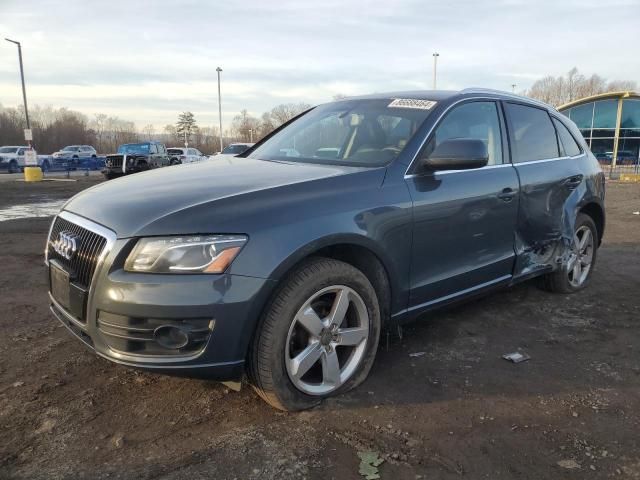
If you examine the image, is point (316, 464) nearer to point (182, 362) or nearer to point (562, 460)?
point (182, 362)

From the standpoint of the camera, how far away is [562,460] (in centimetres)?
230

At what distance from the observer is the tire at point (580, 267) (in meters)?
4.68

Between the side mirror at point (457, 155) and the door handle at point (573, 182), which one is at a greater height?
the side mirror at point (457, 155)

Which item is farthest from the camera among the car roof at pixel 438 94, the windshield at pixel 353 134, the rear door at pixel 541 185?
the rear door at pixel 541 185

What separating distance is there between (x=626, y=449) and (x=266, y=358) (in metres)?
1.75

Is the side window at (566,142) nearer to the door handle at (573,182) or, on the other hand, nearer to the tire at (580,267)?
the door handle at (573,182)

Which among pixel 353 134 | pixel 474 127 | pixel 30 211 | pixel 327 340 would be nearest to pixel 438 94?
pixel 474 127

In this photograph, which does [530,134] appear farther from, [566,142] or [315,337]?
[315,337]

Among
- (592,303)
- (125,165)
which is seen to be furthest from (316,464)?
(125,165)

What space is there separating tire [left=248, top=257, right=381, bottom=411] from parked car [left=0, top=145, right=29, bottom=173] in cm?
3500

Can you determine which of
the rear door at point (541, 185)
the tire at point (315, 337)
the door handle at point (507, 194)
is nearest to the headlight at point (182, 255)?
the tire at point (315, 337)

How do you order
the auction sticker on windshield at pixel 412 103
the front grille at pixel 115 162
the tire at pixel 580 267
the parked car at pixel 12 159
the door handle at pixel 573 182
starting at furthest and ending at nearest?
the parked car at pixel 12 159, the front grille at pixel 115 162, the tire at pixel 580 267, the door handle at pixel 573 182, the auction sticker on windshield at pixel 412 103

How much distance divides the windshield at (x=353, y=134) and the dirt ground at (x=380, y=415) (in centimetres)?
137

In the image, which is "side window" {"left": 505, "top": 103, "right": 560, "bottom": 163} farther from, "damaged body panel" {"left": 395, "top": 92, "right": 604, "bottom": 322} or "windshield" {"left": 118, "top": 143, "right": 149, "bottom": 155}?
"windshield" {"left": 118, "top": 143, "right": 149, "bottom": 155}
